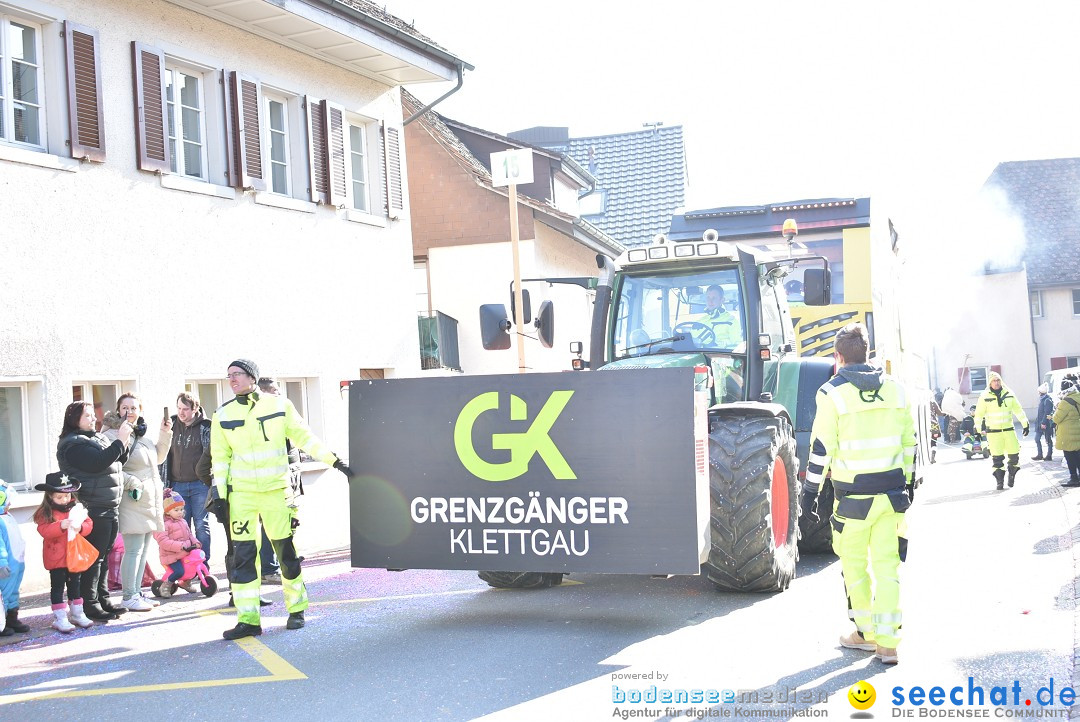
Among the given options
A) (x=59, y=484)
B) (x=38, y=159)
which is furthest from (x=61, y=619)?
(x=38, y=159)

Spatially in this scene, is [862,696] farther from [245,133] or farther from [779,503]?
[245,133]

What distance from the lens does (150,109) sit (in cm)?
1265

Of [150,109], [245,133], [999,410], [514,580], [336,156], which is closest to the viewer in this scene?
[514,580]

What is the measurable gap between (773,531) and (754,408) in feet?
3.03

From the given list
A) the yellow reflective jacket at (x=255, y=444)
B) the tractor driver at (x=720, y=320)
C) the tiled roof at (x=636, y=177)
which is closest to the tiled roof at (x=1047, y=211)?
the tiled roof at (x=636, y=177)

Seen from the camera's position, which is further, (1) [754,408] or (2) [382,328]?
(2) [382,328]

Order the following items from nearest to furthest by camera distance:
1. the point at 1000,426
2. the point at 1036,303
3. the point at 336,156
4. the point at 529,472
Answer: the point at 529,472
the point at 336,156
the point at 1000,426
the point at 1036,303

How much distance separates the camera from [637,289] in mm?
10750

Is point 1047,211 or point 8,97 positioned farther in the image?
point 1047,211

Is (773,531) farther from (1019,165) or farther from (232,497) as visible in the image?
(1019,165)

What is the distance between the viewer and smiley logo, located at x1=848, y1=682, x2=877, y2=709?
5.90 m

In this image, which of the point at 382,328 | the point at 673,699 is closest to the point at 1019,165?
the point at 382,328

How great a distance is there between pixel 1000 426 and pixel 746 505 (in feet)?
36.9

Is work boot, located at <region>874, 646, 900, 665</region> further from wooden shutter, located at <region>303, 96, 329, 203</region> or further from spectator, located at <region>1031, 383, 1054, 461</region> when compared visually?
spectator, located at <region>1031, 383, 1054, 461</region>
